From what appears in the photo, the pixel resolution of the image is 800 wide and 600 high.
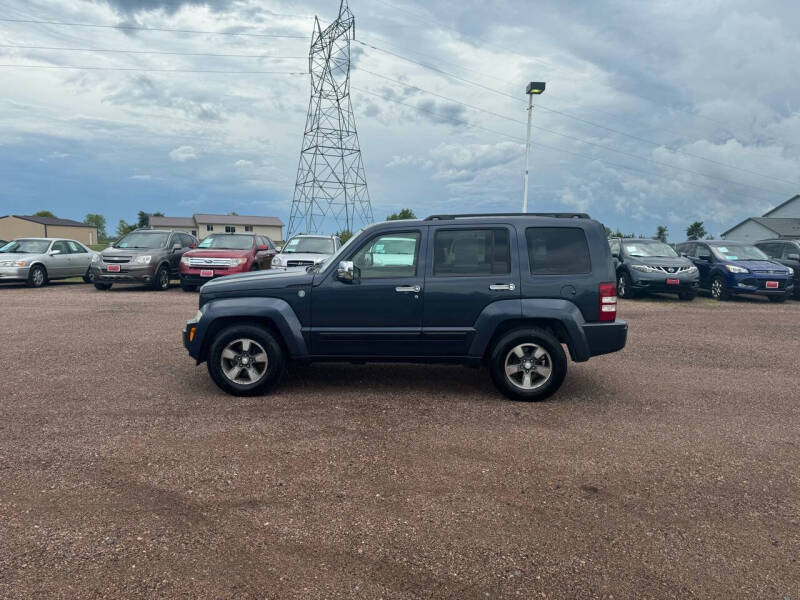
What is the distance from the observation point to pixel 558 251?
5.61m

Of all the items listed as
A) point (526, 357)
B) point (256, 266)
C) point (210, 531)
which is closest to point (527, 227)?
point (526, 357)

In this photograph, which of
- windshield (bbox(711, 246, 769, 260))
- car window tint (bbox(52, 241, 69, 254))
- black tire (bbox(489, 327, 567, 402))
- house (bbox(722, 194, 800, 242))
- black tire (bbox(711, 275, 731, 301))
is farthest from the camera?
house (bbox(722, 194, 800, 242))

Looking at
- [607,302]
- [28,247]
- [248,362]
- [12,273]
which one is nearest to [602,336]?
[607,302]

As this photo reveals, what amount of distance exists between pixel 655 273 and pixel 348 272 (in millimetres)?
12371

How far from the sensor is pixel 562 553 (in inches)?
115

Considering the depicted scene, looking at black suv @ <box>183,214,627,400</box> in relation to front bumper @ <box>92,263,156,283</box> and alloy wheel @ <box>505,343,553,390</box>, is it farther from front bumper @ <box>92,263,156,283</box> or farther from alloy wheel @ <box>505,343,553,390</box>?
front bumper @ <box>92,263,156,283</box>

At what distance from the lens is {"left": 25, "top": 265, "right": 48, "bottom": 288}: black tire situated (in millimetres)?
16625

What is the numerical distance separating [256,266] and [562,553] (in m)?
14.0

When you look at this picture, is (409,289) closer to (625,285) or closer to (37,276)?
(625,285)

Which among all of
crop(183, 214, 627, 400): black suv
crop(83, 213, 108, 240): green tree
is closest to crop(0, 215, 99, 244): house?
crop(83, 213, 108, 240): green tree

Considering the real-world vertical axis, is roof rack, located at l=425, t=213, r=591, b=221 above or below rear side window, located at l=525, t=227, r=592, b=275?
above

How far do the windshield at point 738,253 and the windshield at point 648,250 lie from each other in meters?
1.62

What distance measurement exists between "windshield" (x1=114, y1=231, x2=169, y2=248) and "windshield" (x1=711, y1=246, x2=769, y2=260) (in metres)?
16.9

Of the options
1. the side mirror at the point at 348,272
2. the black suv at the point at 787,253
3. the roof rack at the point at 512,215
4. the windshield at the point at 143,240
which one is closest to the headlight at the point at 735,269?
the black suv at the point at 787,253
